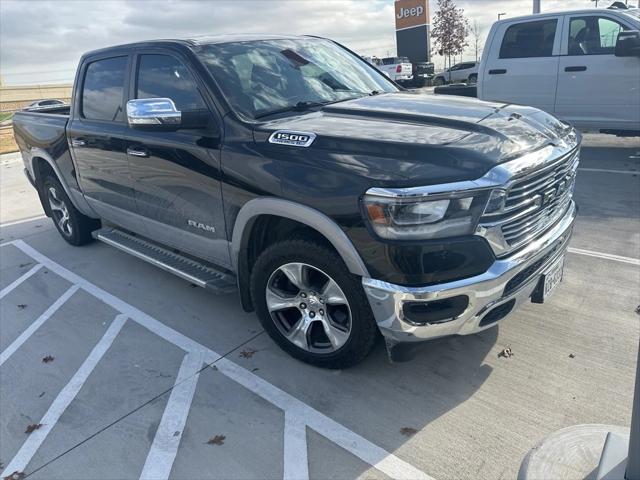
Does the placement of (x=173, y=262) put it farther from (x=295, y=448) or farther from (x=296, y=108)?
(x=295, y=448)

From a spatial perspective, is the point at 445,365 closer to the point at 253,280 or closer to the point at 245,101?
the point at 253,280

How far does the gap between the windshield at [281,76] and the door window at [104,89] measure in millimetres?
1131

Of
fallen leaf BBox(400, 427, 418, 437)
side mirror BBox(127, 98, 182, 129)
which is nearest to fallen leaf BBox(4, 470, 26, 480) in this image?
fallen leaf BBox(400, 427, 418, 437)

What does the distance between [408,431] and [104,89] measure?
3.93 meters

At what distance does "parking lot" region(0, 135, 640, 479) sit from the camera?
2623 mm

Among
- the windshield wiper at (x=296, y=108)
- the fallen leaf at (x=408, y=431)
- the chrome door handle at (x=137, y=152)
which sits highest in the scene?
the windshield wiper at (x=296, y=108)

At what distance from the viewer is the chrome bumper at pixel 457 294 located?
8.32 ft

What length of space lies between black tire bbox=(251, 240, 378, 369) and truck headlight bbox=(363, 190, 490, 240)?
1.31ft

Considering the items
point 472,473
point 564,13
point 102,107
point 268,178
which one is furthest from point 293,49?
point 564,13

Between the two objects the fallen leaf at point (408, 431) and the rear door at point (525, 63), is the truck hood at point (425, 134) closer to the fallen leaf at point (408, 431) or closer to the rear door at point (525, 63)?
the fallen leaf at point (408, 431)

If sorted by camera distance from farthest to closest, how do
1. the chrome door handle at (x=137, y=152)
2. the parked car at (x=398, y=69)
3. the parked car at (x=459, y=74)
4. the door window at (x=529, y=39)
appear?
the parked car at (x=459, y=74) < the parked car at (x=398, y=69) < the door window at (x=529, y=39) < the chrome door handle at (x=137, y=152)

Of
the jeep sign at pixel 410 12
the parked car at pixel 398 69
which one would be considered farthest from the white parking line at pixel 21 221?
the jeep sign at pixel 410 12

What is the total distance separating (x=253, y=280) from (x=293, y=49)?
1.91 metres

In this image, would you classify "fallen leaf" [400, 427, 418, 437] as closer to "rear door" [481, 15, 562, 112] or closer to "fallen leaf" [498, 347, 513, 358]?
"fallen leaf" [498, 347, 513, 358]
